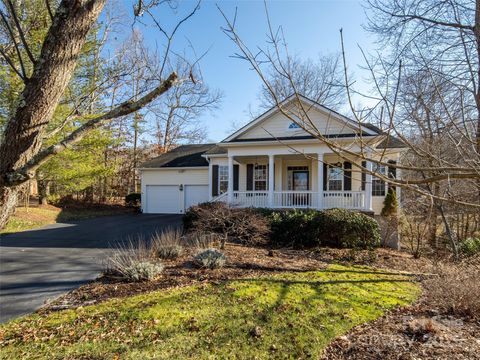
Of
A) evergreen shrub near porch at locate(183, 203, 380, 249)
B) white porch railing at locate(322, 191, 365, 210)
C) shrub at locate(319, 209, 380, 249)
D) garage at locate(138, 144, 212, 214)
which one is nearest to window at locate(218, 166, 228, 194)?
garage at locate(138, 144, 212, 214)

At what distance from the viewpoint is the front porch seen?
556 inches

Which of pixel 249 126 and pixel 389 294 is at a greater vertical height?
pixel 249 126

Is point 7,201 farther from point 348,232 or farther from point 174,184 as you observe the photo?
point 174,184

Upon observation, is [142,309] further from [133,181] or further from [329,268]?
[133,181]

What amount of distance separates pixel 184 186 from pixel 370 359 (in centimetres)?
1758

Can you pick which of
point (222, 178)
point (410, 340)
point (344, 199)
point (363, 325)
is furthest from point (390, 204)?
point (410, 340)

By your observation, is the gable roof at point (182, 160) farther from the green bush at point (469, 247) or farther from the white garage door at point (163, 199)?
the green bush at point (469, 247)

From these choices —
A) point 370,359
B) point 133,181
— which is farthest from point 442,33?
point 133,181

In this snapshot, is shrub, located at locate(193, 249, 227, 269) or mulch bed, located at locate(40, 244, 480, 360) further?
shrub, located at locate(193, 249, 227, 269)

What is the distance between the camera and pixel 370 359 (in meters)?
3.65

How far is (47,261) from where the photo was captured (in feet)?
25.7

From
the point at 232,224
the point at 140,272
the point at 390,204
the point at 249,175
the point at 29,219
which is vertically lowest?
the point at 140,272

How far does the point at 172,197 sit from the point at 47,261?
13.1 metres

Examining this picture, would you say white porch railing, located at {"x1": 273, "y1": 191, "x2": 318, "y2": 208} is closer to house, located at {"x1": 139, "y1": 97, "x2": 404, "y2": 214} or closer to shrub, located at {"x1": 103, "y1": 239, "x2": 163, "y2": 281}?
house, located at {"x1": 139, "y1": 97, "x2": 404, "y2": 214}
